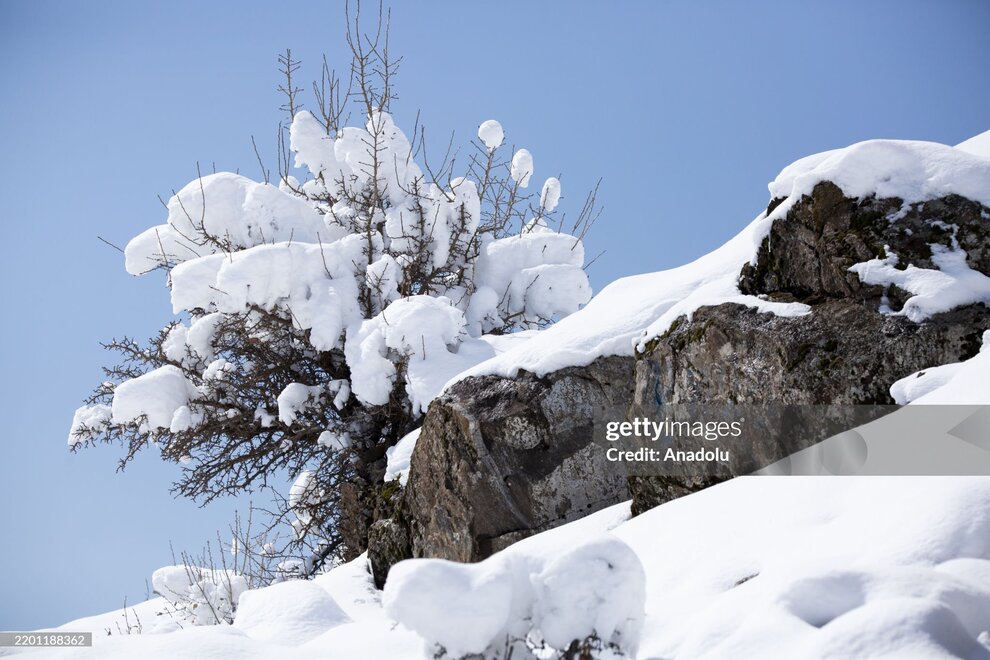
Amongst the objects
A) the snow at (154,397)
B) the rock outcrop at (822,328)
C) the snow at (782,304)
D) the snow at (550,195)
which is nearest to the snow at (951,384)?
the rock outcrop at (822,328)

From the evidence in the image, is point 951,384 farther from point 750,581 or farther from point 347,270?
point 347,270

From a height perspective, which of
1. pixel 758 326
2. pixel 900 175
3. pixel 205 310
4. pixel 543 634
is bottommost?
pixel 543 634

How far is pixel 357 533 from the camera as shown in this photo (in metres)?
9.27

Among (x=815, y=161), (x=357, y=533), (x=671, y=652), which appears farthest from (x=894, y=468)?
(x=357, y=533)

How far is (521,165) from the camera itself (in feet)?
46.1

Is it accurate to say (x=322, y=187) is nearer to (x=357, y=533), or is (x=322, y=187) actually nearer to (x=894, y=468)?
(x=357, y=533)

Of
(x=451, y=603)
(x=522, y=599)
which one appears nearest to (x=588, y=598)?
(x=522, y=599)

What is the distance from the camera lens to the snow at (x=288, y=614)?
13.7 feet

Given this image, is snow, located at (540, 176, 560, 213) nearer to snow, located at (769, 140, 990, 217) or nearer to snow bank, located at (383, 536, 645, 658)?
snow, located at (769, 140, 990, 217)

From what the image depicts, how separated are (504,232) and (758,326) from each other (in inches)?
345

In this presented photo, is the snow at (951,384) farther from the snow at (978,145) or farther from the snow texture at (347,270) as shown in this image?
the snow texture at (347,270)

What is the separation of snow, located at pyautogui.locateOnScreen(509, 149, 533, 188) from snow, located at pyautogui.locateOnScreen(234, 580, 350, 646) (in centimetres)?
1018

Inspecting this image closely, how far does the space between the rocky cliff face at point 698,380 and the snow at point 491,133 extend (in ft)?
22.4

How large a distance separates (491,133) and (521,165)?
1.18 meters
